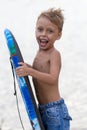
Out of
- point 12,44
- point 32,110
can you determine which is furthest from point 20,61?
point 32,110

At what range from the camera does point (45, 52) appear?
3.97 metres

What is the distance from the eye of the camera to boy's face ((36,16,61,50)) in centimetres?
395

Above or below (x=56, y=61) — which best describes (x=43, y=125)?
below

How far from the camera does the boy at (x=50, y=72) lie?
3855mm

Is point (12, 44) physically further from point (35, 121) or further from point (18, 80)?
point (35, 121)

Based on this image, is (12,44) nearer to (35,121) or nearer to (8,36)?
(8,36)

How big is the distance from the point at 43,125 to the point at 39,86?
30 cm

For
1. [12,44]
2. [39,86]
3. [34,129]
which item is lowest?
[34,129]

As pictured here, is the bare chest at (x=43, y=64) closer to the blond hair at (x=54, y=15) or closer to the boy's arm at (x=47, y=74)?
the boy's arm at (x=47, y=74)

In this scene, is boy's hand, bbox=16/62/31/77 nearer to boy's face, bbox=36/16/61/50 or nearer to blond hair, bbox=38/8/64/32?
boy's face, bbox=36/16/61/50

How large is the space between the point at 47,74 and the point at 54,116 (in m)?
0.32

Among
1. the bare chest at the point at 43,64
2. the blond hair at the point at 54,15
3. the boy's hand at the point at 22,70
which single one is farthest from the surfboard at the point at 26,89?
the blond hair at the point at 54,15

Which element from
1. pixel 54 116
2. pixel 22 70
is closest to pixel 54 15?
pixel 22 70

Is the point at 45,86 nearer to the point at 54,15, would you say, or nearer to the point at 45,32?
the point at 45,32
